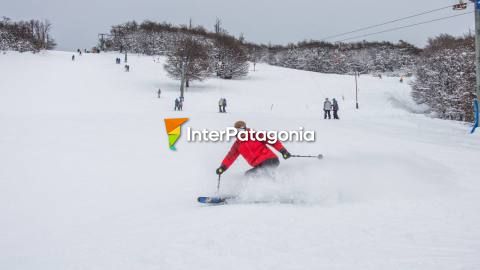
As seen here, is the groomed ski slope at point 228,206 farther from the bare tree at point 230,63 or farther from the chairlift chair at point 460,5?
the bare tree at point 230,63

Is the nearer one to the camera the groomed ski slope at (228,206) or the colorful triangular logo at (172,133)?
the groomed ski slope at (228,206)

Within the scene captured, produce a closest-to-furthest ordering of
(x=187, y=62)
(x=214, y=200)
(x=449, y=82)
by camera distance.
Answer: (x=214, y=200)
(x=449, y=82)
(x=187, y=62)

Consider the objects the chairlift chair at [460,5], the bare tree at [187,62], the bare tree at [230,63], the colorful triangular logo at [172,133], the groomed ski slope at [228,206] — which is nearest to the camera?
the groomed ski slope at [228,206]

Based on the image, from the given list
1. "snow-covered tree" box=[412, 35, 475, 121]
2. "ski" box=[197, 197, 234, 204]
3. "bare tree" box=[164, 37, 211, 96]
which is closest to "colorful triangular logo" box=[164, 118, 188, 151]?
"ski" box=[197, 197, 234, 204]

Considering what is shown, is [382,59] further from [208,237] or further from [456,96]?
[208,237]

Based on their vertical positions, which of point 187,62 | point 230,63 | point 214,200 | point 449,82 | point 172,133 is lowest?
point 214,200

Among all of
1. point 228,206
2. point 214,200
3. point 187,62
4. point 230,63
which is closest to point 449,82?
point 230,63

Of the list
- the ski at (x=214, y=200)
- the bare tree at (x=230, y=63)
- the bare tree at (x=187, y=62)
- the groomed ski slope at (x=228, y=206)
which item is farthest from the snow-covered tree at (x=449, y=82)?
the ski at (x=214, y=200)

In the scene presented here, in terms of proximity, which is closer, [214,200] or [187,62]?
[214,200]

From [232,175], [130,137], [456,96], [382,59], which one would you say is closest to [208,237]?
[232,175]

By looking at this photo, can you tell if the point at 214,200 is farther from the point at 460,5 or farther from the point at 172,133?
the point at 460,5

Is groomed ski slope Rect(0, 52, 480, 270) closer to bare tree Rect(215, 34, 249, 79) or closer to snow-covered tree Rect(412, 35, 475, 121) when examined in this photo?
snow-covered tree Rect(412, 35, 475, 121)

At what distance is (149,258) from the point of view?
11.4ft

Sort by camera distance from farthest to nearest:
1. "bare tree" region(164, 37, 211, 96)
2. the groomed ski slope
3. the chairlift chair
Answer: "bare tree" region(164, 37, 211, 96) < the chairlift chair < the groomed ski slope
